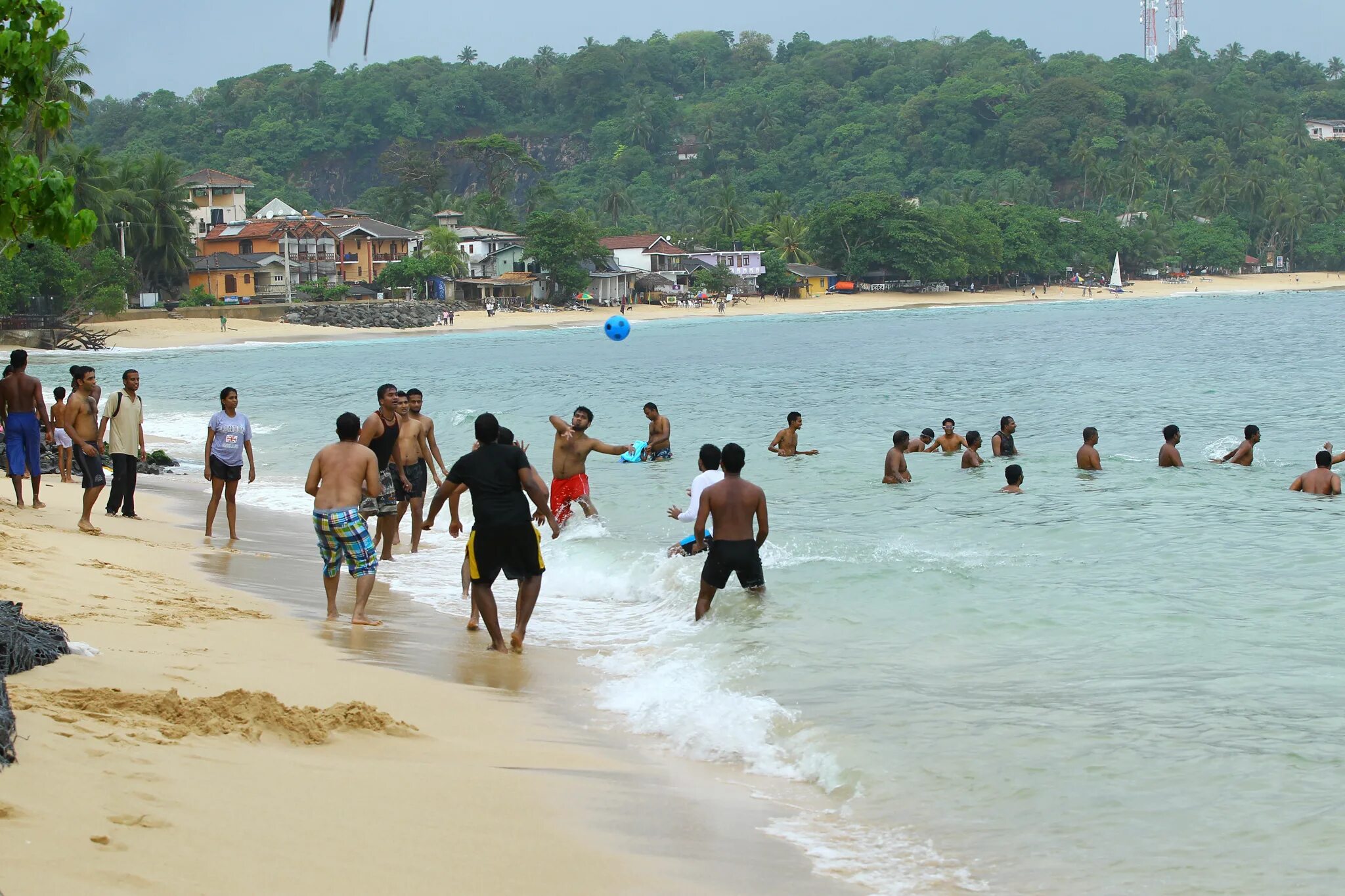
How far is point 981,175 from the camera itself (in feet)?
465

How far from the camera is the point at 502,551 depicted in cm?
783

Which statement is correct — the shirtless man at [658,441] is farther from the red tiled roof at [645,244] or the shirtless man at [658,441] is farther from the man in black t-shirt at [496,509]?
the red tiled roof at [645,244]

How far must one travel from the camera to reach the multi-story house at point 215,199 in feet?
298

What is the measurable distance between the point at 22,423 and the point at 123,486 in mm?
1079

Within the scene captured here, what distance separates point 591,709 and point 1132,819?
2863mm

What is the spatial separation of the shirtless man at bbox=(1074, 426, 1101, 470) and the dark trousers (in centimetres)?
1188

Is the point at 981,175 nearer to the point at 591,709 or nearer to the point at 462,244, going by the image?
the point at 462,244

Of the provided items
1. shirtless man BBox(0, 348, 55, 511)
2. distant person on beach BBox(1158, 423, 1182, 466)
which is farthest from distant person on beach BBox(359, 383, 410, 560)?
distant person on beach BBox(1158, 423, 1182, 466)

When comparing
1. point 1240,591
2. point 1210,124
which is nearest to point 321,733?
point 1240,591

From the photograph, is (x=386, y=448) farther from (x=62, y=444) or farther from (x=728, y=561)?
(x=62, y=444)

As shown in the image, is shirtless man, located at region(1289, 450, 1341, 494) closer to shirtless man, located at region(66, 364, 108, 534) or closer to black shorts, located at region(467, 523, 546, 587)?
black shorts, located at region(467, 523, 546, 587)

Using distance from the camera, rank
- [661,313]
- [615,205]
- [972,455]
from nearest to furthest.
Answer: [972,455] → [661,313] → [615,205]

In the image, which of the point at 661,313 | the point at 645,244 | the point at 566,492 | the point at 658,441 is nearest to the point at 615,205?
the point at 645,244

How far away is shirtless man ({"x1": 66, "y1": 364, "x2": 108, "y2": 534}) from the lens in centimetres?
1163
